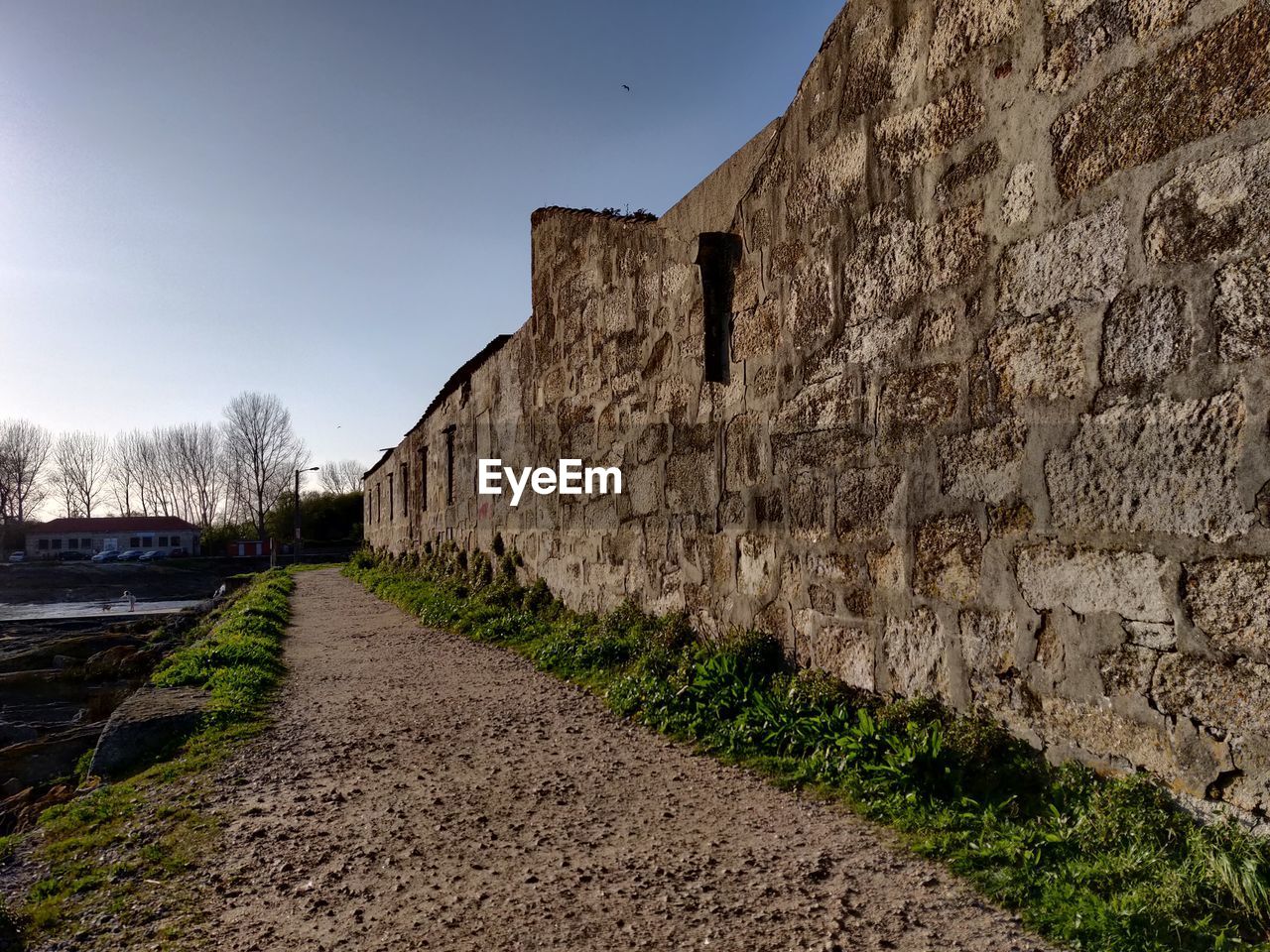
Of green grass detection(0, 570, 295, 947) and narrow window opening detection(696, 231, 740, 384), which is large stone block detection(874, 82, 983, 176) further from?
green grass detection(0, 570, 295, 947)

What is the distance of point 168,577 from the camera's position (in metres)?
37.1

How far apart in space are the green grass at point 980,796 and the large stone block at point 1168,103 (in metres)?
1.69

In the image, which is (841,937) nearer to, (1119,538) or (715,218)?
(1119,538)

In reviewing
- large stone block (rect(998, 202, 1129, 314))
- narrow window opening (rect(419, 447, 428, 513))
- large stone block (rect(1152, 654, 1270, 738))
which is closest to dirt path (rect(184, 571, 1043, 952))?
large stone block (rect(1152, 654, 1270, 738))

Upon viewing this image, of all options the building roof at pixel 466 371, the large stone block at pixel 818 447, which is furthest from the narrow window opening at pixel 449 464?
the large stone block at pixel 818 447

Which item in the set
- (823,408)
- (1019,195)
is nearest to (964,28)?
(1019,195)

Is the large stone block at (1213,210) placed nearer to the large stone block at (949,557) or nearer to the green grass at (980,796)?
the large stone block at (949,557)

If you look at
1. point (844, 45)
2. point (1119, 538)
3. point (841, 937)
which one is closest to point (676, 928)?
point (841, 937)

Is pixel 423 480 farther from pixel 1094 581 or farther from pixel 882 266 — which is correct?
pixel 1094 581

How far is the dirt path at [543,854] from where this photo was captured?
2.04 meters

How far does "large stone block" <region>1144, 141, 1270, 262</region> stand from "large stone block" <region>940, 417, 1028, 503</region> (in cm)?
67

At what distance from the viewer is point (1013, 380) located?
2.76 m

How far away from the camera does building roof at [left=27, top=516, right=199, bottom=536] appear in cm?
5891

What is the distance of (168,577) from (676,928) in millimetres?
40439
